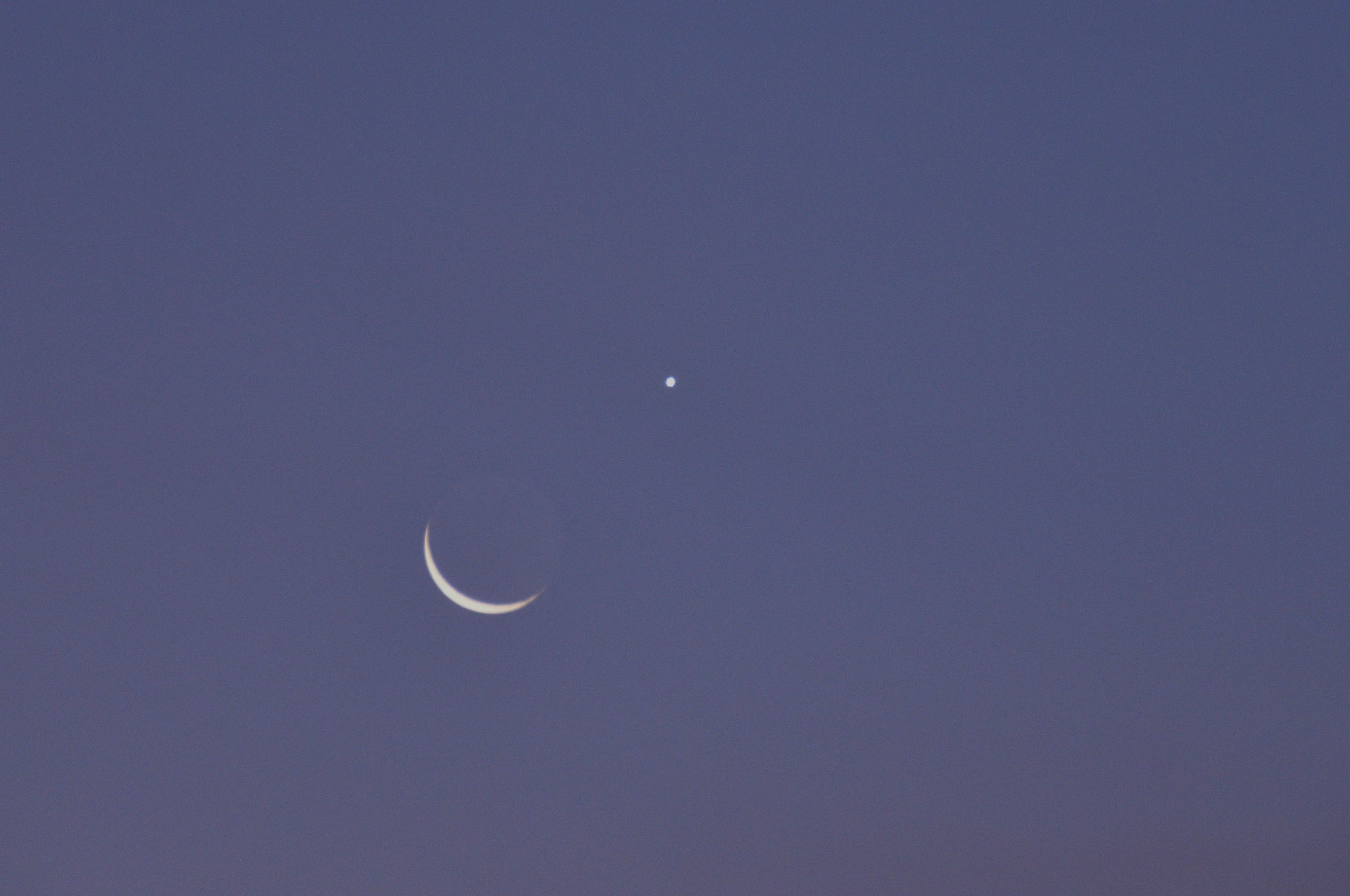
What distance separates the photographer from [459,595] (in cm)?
1452

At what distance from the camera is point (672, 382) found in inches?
567

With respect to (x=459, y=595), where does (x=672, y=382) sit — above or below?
above

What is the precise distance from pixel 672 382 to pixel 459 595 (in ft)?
7.80
